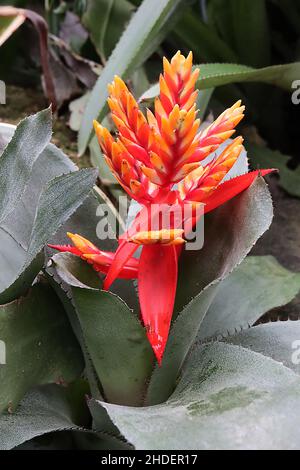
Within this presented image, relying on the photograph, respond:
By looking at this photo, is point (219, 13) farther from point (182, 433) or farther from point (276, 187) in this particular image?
point (182, 433)

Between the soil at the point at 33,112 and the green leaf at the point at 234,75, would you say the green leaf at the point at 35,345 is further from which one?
the soil at the point at 33,112

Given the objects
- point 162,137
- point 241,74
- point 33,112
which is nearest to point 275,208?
point 241,74

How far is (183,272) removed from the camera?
0.77m

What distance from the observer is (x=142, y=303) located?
662 mm

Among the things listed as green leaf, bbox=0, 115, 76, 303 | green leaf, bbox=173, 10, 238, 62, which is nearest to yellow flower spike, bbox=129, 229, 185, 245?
green leaf, bbox=0, 115, 76, 303

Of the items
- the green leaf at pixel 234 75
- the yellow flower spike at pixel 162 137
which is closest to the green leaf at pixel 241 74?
the green leaf at pixel 234 75

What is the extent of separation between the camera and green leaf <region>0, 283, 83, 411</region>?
26.8 inches

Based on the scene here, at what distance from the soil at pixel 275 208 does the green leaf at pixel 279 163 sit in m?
0.02

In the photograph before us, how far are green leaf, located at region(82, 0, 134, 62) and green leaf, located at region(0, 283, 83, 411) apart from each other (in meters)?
0.85

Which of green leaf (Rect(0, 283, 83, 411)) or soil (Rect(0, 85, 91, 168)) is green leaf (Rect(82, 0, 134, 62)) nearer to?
soil (Rect(0, 85, 91, 168))

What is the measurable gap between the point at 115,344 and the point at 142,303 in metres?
0.07

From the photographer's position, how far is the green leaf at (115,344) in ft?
2.19

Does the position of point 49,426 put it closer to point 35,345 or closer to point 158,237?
point 35,345

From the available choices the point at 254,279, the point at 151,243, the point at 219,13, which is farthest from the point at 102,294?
the point at 219,13
